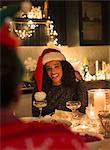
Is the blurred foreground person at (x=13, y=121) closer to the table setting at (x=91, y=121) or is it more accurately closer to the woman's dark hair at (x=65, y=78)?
the table setting at (x=91, y=121)

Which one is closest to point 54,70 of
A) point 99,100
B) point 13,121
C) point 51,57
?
point 51,57

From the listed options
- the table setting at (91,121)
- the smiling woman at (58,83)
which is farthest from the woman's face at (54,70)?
the table setting at (91,121)

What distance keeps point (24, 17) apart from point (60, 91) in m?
1.31

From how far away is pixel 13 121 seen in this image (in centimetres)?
69

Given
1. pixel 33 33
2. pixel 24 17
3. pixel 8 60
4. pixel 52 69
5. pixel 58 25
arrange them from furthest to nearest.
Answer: pixel 58 25 < pixel 33 33 < pixel 24 17 < pixel 52 69 < pixel 8 60

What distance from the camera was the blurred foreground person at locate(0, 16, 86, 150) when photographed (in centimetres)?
65

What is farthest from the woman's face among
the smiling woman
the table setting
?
the table setting

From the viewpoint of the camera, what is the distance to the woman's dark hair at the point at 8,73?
0.64 metres

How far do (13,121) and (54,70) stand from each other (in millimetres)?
1920

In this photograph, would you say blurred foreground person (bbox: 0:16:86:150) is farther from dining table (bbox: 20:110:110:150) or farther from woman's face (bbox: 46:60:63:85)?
woman's face (bbox: 46:60:63:85)

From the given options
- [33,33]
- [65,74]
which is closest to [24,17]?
[33,33]

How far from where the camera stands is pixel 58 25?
433 cm

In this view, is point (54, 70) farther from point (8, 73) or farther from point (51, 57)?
point (8, 73)

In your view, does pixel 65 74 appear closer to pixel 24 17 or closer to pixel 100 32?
pixel 24 17
